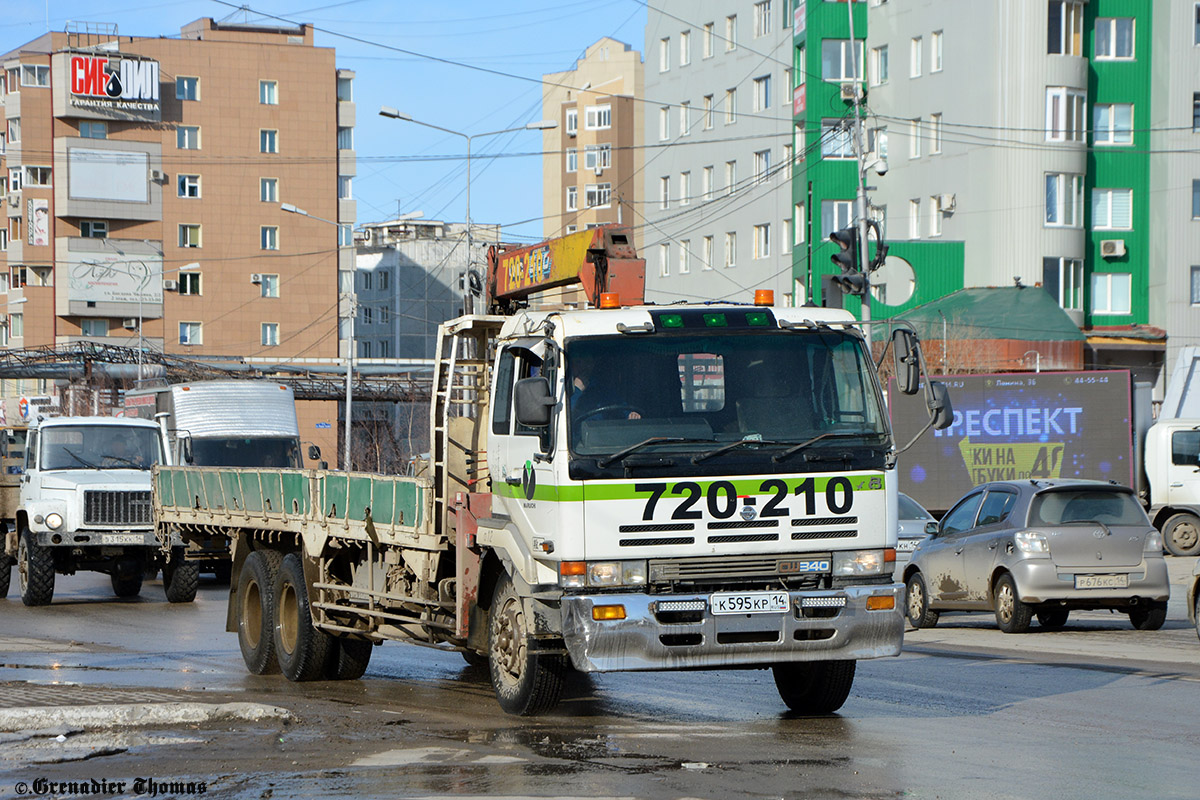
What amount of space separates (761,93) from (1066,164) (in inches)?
591

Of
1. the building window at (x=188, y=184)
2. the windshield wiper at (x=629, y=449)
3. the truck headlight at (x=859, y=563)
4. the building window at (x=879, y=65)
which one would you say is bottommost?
the truck headlight at (x=859, y=563)

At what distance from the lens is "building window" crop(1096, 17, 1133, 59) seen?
187 ft

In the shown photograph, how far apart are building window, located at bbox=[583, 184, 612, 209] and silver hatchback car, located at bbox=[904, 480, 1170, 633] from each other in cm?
8407

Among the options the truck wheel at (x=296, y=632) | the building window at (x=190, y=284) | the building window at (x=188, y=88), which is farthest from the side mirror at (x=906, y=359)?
the building window at (x=188, y=88)

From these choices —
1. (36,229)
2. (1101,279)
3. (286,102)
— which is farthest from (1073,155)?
(36,229)

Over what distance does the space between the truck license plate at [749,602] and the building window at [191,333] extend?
80.8 m

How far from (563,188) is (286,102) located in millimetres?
24134

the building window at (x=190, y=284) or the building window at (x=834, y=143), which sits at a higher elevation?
the building window at (x=834, y=143)

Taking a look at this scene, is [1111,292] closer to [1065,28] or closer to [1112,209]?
[1112,209]

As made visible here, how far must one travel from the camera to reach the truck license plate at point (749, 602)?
9.23 m

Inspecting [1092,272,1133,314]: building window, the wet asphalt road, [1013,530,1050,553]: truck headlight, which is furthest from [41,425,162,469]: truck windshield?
[1092,272,1133,314]: building window

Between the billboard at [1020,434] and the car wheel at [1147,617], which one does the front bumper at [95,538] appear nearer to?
the car wheel at [1147,617]

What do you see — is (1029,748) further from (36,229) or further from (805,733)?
(36,229)

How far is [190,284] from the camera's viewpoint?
86562 mm
